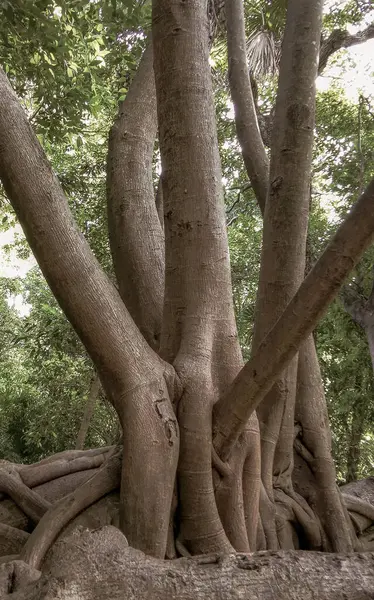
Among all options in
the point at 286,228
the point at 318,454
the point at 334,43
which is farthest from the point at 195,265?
the point at 334,43

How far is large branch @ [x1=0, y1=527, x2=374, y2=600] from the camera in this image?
1.34 meters

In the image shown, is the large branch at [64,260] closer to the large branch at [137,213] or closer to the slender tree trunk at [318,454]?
the large branch at [137,213]

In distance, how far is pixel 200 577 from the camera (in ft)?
4.56

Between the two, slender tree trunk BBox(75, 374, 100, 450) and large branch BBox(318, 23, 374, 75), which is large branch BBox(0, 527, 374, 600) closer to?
Result: large branch BBox(318, 23, 374, 75)

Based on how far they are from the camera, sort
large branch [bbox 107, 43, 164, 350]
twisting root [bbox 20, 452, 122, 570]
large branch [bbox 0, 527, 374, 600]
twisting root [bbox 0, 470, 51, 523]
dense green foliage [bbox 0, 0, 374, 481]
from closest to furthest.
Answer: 1. large branch [bbox 0, 527, 374, 600]
2. twisting root [bbox 20, 452, 122, 570]
3. twisting root [bbox 0, 470, 51, 523]
4. large branch [bbox 107, 43, 164, 350]
5. dense green foliage [bbox 0, 0, 374, 481]

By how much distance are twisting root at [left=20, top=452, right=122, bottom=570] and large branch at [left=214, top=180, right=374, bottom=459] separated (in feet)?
1.62

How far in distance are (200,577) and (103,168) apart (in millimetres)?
6493

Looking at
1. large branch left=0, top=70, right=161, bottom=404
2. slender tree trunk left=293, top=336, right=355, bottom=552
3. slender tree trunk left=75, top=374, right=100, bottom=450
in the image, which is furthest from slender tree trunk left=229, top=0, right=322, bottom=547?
slender tree trunk left=75, top=374, right=100, bottom=450

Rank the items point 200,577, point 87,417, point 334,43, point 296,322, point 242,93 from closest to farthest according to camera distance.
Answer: point 200,577 < point 296,322 < point 242,93 < point 334,43 < point 87,417

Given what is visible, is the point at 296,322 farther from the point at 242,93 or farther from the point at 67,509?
the point at 242,93

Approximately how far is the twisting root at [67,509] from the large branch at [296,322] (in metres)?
0.49

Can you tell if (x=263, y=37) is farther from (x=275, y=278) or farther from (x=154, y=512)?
(x=154, y=512)

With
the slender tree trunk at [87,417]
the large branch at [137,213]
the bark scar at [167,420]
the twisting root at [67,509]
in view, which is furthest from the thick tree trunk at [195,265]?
the slender tree trunk at [87,417]

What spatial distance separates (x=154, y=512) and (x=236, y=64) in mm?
3258
